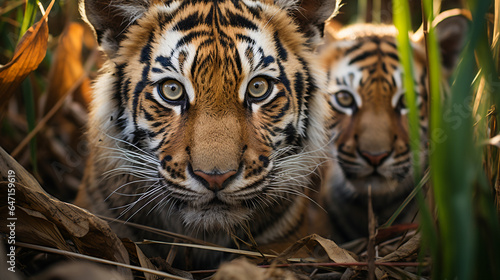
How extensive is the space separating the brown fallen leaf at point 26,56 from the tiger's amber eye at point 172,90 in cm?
42

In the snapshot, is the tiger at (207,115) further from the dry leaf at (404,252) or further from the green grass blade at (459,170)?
the green grass blade at (459,170)

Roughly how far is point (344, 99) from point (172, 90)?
3.06 ft

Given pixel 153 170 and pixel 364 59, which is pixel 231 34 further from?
pixel 364 59

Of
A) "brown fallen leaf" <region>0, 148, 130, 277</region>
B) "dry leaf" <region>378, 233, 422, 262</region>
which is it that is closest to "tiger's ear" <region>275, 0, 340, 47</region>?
"dry leaf" <region>378, 233, 422, 262</region>

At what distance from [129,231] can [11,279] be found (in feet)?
2.55

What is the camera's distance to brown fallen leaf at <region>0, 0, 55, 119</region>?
4.90ft

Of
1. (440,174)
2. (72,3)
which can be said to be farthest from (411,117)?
(72,3)

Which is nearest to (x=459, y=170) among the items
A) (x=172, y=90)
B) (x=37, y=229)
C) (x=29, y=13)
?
(x=172, y=90)

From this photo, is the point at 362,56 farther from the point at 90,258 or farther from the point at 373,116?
the point at 90,258

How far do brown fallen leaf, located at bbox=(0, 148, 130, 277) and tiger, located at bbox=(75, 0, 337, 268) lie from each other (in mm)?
184

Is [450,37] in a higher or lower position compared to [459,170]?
higher

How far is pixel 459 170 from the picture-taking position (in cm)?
93

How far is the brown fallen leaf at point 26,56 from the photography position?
1.49 m

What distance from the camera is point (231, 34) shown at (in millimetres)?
1527
